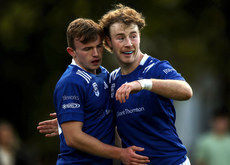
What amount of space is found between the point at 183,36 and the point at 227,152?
12.1 feet

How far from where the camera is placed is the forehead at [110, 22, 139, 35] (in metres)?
6.50

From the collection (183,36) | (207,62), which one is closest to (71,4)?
(183,36)

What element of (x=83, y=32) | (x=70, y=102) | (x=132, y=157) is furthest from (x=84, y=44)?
(x=132, y=157)

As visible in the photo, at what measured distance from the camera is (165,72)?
20.1 ft

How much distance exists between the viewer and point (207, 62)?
1531 cm

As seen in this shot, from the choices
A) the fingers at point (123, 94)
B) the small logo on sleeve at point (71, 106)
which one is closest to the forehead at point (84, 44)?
the small logo on sleeve at point (71, 106)

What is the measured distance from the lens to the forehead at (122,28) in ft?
21.3

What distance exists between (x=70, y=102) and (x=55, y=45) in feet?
25.3

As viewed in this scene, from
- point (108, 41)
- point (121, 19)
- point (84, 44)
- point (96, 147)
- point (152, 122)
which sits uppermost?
point (121, 19)

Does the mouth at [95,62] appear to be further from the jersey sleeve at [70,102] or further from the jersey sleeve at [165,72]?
the jersey sleeve at [165,72]

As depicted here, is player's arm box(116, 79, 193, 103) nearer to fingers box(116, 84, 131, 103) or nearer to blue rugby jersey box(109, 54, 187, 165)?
fingers box(116, 84, 131, 103)

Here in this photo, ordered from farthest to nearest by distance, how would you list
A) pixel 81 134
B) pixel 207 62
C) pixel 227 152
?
1. pixel 207 62
2. pixel 227 152
3. pixel 81 134

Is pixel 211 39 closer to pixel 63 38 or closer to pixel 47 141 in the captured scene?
pixel 63 38

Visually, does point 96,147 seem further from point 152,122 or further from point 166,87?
point 166,87
